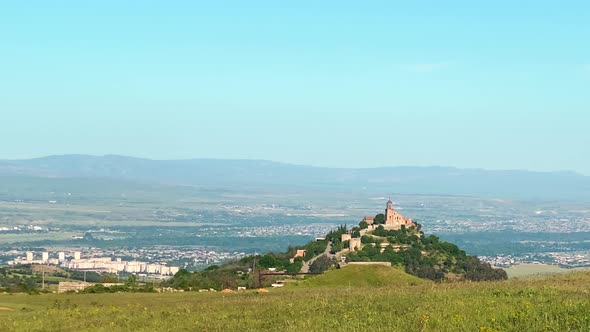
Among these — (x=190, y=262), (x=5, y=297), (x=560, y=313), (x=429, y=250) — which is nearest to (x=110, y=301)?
(x=5, y=297)

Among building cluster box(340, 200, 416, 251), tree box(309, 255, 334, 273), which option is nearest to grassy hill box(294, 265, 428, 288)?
tree box(309, 255, 334, 273)

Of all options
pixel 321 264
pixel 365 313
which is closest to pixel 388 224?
pixel 321 264

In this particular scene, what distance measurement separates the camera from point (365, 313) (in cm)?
2442

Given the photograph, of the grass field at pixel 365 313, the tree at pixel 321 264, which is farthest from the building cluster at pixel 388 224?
the grass field at pixel 365 313

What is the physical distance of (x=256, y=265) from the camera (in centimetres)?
9050

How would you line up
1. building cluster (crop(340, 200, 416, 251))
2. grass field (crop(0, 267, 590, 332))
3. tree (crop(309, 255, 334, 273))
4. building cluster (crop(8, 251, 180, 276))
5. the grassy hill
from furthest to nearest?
1. building cluster (crop(8, 251, 180, 276))
2. building cluster (crop(340, 200, 416, 251))
3. tree (crop(309, 255, 334, 273))
4. the grassy hill
5. grass field (crop(0, 267, 590, 332))

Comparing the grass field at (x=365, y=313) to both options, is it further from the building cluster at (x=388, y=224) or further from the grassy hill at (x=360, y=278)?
the building cluster at (x=388, y=224)

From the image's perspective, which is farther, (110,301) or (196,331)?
(110,301)

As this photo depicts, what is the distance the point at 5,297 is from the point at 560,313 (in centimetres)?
2605

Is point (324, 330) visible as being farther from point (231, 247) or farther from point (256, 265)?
point (231, 247)

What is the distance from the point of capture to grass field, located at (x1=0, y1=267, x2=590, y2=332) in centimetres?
2197

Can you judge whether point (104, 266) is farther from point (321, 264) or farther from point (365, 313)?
point (365, 313)

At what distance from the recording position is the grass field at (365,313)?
72.1ft

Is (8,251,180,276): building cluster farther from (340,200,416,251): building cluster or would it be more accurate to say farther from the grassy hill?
the grassy hill
